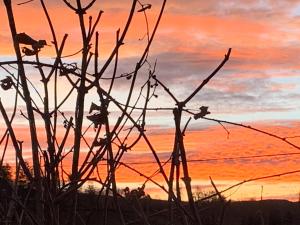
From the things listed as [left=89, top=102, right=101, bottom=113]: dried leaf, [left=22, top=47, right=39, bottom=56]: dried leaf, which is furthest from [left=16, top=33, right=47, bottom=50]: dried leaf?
[left=89, top=102, right=101, bottom=113]: dried leaf

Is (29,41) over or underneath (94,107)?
over

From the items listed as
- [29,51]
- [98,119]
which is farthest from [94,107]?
[29,51]

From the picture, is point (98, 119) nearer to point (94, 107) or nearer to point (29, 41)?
point (94, 107)

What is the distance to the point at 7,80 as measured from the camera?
2582mm

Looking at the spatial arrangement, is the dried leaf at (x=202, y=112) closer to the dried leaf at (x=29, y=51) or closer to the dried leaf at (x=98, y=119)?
the dried leaf at (x=98, y=119)

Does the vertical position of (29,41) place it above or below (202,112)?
above

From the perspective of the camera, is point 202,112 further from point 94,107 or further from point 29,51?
point 29,51

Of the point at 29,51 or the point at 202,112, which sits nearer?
the point at 202,112

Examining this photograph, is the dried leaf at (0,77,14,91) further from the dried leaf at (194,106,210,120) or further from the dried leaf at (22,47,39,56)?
the dried leaf at (194,106,210,120)

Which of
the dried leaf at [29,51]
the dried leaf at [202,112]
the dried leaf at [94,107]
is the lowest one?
the dried leaf at [202,112]

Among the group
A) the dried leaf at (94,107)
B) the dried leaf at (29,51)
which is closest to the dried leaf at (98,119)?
the dried leaf at (94,107)

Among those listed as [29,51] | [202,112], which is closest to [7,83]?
[29,51]

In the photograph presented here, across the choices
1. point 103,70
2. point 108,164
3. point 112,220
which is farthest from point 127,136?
point 112,220

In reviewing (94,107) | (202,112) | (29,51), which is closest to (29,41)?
(29,51)
